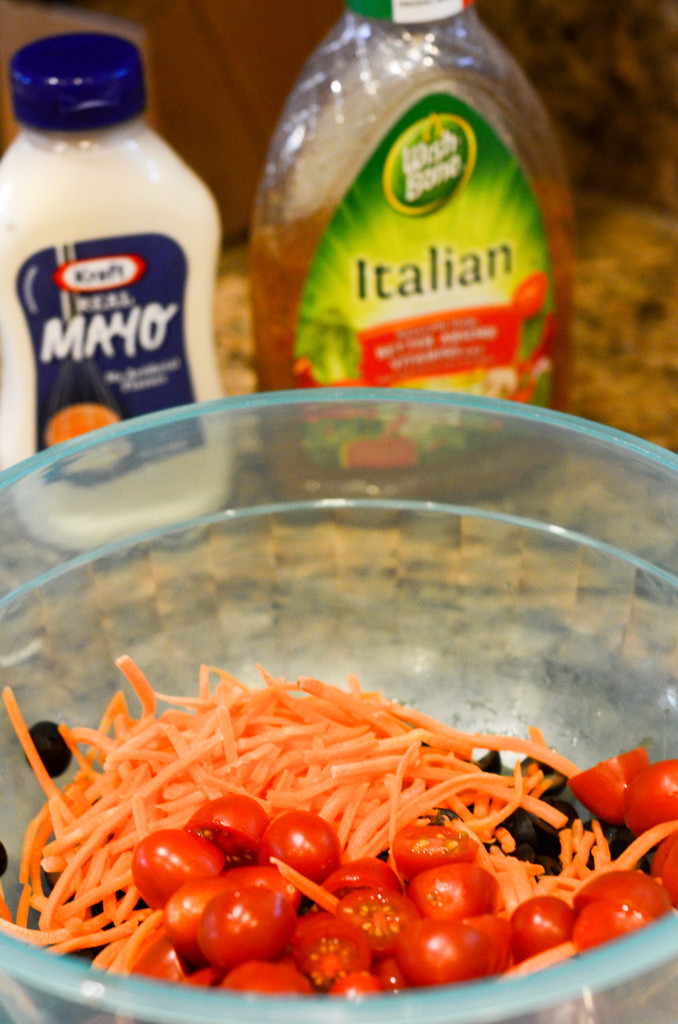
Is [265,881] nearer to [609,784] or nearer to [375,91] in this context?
[609,784]

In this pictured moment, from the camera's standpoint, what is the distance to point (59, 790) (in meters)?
0.63

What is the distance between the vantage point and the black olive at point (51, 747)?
2.06 ft

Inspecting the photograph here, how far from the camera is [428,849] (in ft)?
1.72

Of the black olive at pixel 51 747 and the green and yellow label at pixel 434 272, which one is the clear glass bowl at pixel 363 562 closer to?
the black olive at pixel 51 747

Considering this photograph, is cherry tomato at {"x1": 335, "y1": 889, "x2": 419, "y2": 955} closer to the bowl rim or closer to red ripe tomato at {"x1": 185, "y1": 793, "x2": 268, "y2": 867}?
red ripe tomato at {"x1": 185, "y1": 793, "x2": 268, "y2": 867}

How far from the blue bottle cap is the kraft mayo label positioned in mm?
80

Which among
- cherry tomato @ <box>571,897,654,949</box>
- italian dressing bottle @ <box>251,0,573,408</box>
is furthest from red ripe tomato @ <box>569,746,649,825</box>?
italian dressing bottle @ <box>251,0,573,408</box>

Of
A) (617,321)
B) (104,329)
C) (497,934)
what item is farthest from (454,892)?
(617,321)

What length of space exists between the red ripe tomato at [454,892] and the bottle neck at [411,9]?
0.54 metres

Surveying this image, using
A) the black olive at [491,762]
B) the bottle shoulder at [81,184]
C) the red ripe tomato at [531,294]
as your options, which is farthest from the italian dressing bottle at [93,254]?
the black olive at [491,762]

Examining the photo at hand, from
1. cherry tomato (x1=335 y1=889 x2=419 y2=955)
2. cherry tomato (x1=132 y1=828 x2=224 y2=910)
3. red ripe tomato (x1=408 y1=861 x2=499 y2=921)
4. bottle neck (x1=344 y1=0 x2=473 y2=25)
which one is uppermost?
bottle neck (x1=344 y1=0 x2=473 y2=25)

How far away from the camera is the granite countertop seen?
1.05m

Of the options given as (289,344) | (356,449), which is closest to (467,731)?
(356,449)

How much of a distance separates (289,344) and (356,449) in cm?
18
